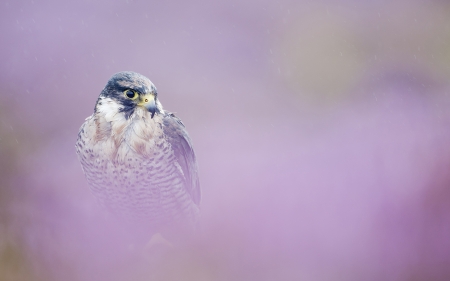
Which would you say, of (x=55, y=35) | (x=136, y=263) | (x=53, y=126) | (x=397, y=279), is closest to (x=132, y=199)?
(x=136, y=263)

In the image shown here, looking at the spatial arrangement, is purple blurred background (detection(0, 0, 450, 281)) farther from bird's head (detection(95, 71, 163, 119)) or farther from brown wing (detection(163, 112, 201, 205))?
bird's head (detection(95, 71, 163, 119))

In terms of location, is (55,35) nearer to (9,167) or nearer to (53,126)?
(53,126)

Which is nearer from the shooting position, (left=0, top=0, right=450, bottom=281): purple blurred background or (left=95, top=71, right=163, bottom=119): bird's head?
(left=95, top=71, right=163, bottom=119): bird's head

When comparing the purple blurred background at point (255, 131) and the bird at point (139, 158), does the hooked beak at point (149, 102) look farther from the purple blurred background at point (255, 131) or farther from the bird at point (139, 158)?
the purple blurred background at point (255, 131)

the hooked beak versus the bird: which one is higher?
the hooked beak

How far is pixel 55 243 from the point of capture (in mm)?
984

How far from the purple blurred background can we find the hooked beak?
18 centimetres

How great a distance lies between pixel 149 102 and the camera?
33.0 inches

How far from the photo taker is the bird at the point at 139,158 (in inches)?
33.7

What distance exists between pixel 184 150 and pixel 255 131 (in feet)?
0.74

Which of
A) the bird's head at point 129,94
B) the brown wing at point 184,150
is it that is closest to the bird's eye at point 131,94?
the bird's head at point 129,94

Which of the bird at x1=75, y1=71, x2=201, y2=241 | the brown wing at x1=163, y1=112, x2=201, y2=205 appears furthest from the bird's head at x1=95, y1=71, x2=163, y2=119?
the brown wing at x1=163, y1=112, x2=201, y2=205

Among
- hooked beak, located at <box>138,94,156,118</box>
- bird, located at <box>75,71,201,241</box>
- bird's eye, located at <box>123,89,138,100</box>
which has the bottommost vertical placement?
bird, located at <box>75,71,201,241</box>

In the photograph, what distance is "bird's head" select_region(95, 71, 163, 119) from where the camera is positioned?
0.83 meters
